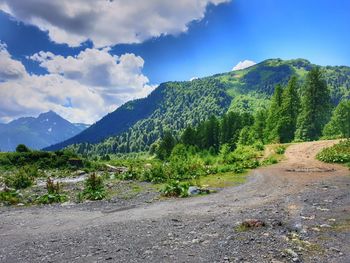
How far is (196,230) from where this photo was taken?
15.7m

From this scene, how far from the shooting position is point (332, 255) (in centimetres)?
1147

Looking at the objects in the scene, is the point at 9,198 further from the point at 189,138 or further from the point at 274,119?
the point at 189,138

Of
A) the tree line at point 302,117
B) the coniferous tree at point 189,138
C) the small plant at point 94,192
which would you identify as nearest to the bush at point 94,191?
the small plant at point 94,192

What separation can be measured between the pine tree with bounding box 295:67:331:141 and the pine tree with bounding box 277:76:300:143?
1.98 m

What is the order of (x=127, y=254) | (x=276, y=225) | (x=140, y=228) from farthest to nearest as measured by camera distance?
(x=140, y=228)
(x=276, y=225)
(x=127, y=254)

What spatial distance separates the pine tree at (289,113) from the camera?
83.6 meters

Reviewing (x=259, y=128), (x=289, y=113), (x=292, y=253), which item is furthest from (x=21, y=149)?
(x=292, y=253)

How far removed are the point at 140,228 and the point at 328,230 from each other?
26.7 feet

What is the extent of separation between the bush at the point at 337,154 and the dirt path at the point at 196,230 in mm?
13995

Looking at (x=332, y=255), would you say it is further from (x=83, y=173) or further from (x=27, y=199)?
(x=83, y=173)

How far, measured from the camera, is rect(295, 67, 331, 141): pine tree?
8119 centimetres

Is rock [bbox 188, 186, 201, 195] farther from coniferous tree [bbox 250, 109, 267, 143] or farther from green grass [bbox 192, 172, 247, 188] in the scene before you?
coniferous tree [bbox 250, 109, 267, 143]

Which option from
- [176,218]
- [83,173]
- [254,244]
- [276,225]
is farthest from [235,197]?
[83,173]

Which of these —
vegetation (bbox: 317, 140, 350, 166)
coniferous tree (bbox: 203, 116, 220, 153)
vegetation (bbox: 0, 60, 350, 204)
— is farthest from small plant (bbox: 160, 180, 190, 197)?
coniferous tree (bbox: 203, 116, 220, 153)
